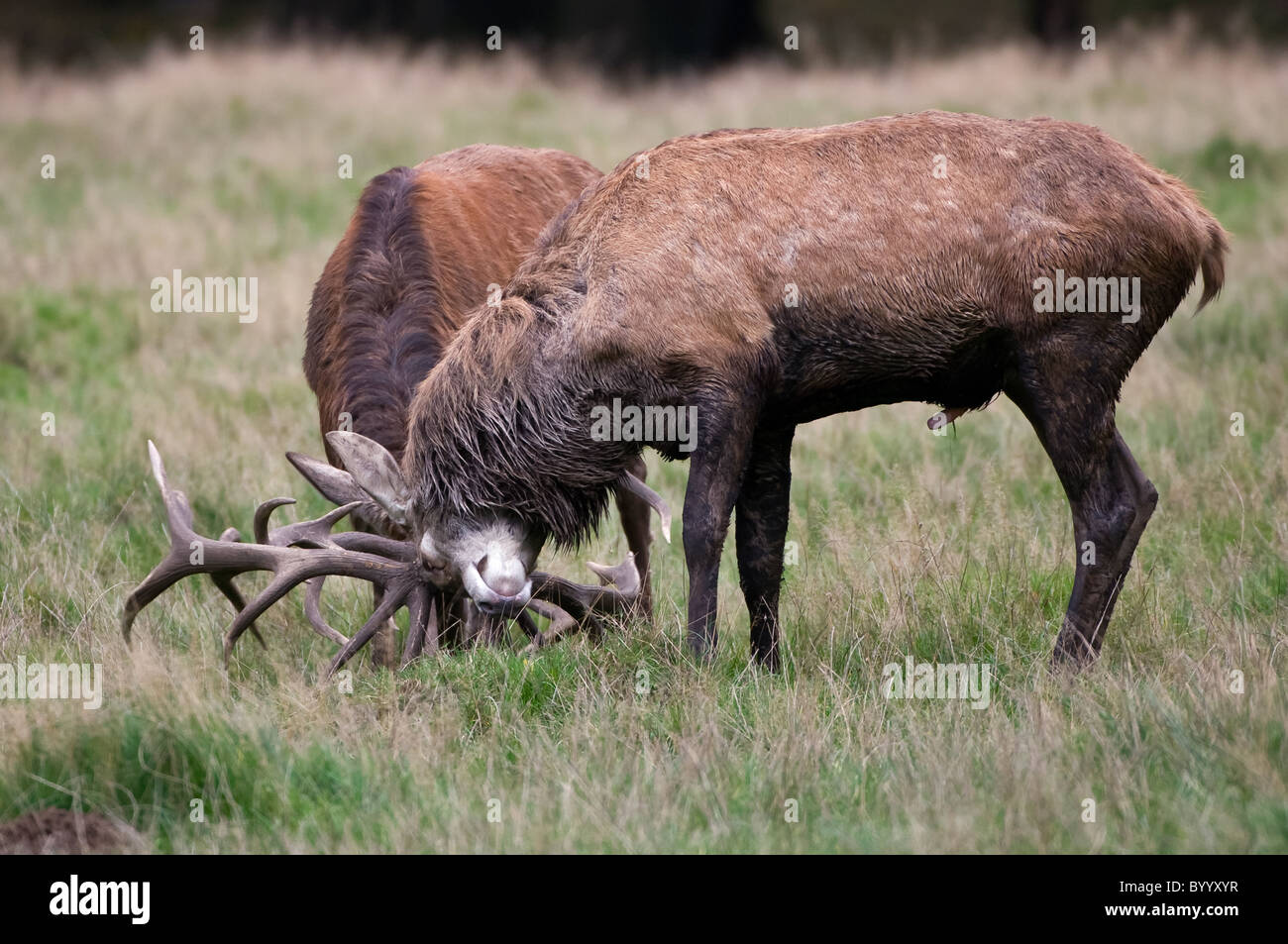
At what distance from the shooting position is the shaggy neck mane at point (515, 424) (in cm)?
564

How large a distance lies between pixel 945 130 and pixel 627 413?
1502 mm

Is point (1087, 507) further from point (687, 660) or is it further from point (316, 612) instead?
point (316, 612)

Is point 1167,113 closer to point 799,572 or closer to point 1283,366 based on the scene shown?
point 1283,366

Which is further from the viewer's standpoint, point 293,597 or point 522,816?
point 293,597

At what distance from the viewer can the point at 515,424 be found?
224 inches

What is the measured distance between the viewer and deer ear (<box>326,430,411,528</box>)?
5613 millimetres

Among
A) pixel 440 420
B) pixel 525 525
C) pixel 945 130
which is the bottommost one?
pixel 525 525

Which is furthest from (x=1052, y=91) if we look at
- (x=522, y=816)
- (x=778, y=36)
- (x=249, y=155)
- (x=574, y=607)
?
Answer: (x=522, y=816)

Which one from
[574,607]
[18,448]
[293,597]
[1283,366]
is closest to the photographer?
[574,607]

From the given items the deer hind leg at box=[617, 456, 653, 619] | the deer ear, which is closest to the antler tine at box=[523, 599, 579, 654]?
the deer ear

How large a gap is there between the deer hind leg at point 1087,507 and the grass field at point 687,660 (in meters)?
0.15

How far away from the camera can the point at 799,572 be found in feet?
22.7

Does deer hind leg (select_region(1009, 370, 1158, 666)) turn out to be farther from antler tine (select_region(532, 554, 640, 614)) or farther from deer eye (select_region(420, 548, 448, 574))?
deer eye (select_region(420, 548, 448, 574))

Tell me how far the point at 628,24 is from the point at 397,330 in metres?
25.0
